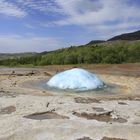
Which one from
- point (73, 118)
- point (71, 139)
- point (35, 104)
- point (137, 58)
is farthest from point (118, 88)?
point (137, 58)

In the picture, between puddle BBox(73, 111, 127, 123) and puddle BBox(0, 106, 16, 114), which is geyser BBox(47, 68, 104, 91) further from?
puddle BBox(73, 111, 127, 123)

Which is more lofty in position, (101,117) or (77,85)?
(77,85)

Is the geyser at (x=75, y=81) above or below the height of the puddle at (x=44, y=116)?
above

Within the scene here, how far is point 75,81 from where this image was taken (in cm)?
1505

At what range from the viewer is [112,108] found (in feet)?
31.6

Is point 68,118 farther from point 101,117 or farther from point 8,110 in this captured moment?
point 8,110

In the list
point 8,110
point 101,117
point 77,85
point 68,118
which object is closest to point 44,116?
point 68,118

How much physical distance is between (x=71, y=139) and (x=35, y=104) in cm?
330

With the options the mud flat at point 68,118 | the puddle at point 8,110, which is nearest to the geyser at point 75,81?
the mud flat at point 68,118

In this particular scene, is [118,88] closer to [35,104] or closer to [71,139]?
[35,104]

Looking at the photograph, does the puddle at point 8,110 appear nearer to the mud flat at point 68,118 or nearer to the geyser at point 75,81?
the mud flat at point 68,118

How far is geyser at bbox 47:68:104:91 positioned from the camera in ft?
48.2

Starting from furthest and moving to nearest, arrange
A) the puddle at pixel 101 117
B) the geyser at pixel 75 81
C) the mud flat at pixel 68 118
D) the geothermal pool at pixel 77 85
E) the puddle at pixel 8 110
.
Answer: the geyser at pixel 75 81
the geothermal pool at pixel 77 85
the puddle at pixel 8 110
the puddle at pixel 101 117
the mud flat at pixel 68 118

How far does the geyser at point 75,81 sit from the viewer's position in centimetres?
1470
